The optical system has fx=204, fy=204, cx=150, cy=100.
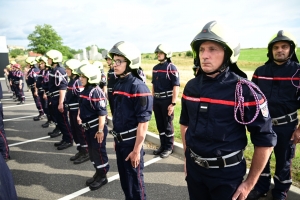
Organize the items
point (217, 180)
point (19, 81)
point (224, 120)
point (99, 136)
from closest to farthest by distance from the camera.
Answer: point (224, 120), point (217, 180), point (99, 136), point (19, 81)

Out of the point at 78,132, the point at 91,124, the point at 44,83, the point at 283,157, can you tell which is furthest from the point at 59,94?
the point at 283,157

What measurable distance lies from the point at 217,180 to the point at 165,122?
327 centimetres

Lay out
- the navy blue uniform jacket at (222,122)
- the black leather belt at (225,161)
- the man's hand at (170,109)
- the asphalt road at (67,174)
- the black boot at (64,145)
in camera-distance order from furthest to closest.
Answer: the black boot at (64,145) → the man's hand at (170,109) → the asphalt road at (67,174) → the black leather belt at (225,161) → the navy blue uniform jacket at (222,122)

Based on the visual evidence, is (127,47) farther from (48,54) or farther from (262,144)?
(48,54)

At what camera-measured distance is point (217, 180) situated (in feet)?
6.44

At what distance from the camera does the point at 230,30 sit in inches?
73.7

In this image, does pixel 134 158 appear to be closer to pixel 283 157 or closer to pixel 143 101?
pixel 143 101

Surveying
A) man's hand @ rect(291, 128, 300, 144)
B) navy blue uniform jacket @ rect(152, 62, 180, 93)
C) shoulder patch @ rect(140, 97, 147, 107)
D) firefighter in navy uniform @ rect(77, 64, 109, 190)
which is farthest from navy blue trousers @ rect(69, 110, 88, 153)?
man's hand @ rect(291, 128, 300, 144)

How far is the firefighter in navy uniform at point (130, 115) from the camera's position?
9.53 ft

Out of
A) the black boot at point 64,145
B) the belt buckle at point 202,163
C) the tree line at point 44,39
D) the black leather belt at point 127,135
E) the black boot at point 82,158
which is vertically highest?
the tree line at point 44,39

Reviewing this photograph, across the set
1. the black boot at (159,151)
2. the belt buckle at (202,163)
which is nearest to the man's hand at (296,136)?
the belt buckle at (202,163)

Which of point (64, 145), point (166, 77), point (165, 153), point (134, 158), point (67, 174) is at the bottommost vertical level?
point (67, 174)

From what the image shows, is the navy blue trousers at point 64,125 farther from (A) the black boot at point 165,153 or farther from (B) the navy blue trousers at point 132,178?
(B) the navy blue trousers at point 132,178

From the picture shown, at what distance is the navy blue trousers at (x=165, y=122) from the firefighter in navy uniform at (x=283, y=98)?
238 centimetres
